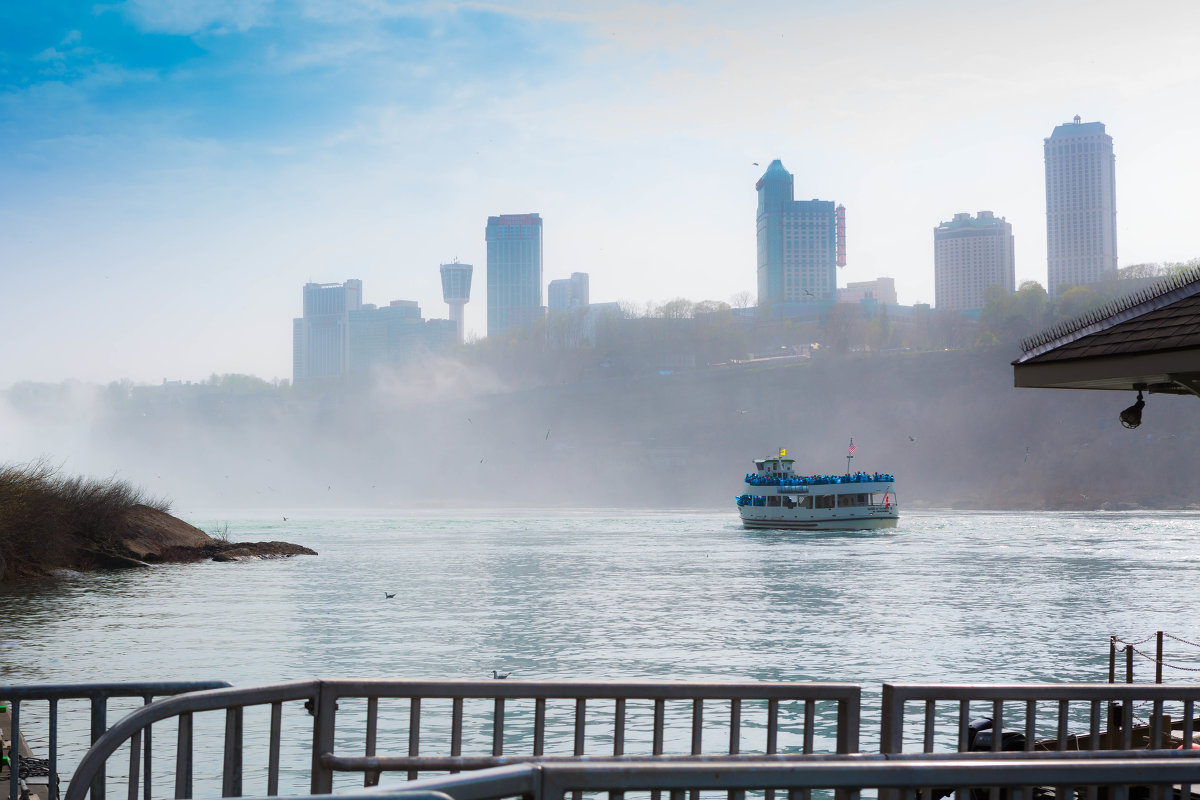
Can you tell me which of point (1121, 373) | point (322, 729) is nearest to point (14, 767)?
point (322, 729)

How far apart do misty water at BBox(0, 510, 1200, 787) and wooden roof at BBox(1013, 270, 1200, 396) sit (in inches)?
209

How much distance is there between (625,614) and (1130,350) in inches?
939

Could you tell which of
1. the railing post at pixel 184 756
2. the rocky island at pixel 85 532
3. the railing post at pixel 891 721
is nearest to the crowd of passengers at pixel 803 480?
the rocky island at pixel 85 532

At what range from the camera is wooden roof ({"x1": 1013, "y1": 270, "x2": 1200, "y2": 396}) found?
8.98 m

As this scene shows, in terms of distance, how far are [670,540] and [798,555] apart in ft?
50.5

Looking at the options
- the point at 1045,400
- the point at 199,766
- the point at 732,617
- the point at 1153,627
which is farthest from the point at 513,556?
the point at 1045,400

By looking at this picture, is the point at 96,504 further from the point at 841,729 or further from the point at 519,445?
the point at 519,445

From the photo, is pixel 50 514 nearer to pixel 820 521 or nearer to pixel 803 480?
pixel 820 521

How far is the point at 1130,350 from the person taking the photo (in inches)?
370

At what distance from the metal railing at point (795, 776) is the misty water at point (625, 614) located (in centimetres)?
988

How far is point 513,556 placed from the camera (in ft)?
192

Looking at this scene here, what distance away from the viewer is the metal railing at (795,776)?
369 centimetres

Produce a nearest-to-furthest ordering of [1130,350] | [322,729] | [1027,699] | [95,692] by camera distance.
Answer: [322,729] → [1027,699] → [95,692] → [1130,350]

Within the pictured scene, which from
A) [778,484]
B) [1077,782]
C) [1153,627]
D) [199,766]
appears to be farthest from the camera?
[778,484]
